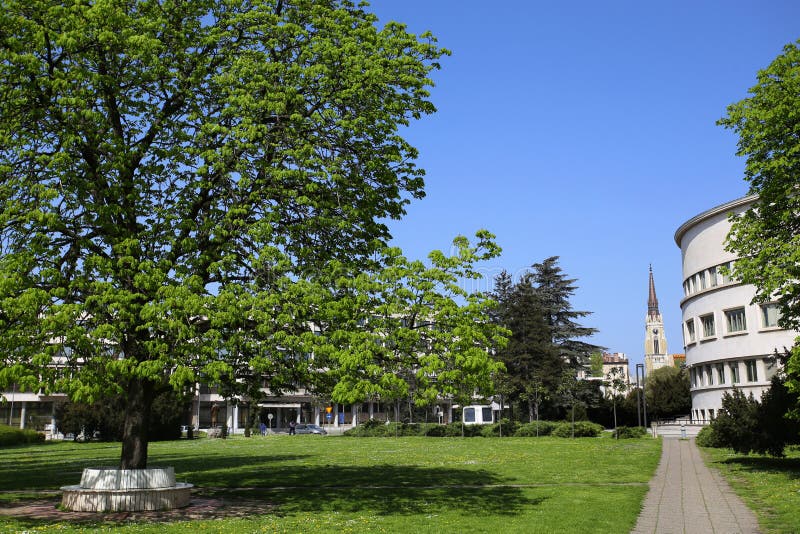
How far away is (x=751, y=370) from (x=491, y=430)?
78.6 feet

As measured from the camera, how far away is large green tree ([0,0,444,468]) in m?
14.1

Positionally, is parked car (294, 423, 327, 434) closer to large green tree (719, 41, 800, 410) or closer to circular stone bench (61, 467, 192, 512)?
large green tree (719, 41, 800, 410)

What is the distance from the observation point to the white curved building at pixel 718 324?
6003 centimetres

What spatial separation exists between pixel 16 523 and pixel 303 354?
6.60 meters

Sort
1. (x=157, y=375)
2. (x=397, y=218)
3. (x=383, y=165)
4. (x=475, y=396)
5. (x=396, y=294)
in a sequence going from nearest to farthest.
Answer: (x=157, y=375), (x=396, y=294), (x=475, y=396), (x=383, y=165), (x=397, y=218)

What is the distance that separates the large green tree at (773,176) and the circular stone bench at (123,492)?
17.7 meters

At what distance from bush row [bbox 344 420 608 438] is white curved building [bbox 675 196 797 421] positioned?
1532 centimetres

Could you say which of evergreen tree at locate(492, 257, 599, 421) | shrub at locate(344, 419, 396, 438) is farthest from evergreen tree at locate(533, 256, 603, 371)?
shrub at locate(344, 419, 396, 438)

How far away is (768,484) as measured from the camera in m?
20.8

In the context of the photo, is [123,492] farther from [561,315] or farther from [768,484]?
[561,315]

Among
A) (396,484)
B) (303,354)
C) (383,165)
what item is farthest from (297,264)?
(396,484)

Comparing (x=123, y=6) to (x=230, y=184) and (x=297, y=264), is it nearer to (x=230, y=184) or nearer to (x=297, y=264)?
(x=230, y=184)

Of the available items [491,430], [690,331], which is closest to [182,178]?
[491,430]

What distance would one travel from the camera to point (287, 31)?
1664 centimetres
